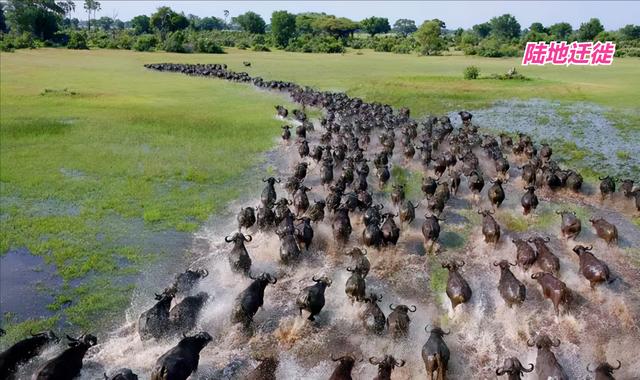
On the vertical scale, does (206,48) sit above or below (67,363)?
above

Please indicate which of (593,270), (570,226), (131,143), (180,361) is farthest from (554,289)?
(131,143)

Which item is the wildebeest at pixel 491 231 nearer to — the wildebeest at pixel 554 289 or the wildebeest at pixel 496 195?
the wildebeest at pixel 496 195

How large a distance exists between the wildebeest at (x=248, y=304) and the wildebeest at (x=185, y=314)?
0.82 m

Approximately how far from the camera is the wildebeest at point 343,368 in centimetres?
838

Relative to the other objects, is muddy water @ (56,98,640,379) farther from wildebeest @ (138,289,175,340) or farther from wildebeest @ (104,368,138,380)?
wildebeest @ (104,368,138,380)

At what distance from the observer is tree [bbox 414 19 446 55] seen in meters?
77.8

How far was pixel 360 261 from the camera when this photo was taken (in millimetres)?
11766

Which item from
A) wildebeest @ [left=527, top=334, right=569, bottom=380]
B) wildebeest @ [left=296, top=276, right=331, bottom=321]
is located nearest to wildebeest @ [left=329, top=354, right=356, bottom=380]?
wildebeest @ [left=296, top=276, right=331, bottom=321]

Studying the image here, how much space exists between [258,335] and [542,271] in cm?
645

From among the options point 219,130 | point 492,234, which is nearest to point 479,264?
point 492,234

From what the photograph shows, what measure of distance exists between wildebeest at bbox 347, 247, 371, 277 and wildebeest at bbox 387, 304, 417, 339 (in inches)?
59.6

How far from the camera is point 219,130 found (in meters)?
26.9

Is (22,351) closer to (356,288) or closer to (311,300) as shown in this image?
(311,300)

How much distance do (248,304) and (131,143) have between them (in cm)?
1626
